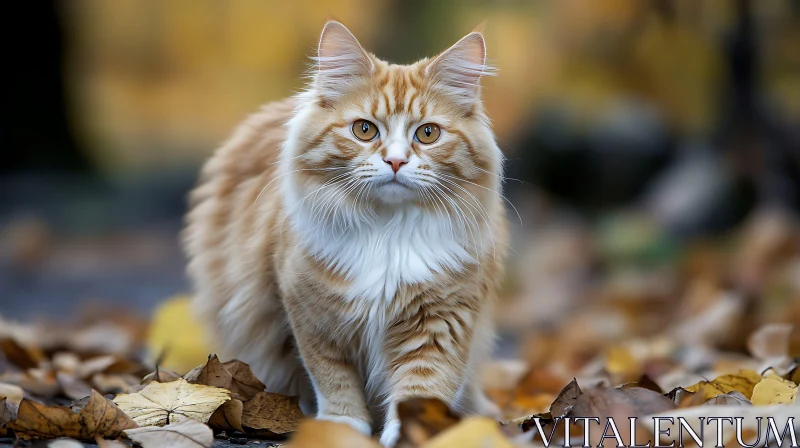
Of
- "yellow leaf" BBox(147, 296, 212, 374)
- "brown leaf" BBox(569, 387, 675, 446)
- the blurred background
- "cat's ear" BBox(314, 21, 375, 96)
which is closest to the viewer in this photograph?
"brown leaf" BBox(569, 387, 675, 446)

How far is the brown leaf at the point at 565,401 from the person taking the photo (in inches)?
89.8

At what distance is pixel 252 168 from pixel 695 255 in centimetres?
408

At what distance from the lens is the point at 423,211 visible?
257cm

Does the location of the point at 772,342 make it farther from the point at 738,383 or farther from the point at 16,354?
the point at 16,354

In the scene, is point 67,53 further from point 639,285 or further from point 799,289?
point 799,289

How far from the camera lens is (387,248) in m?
2.56

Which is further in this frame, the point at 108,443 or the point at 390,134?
the point at 390,134

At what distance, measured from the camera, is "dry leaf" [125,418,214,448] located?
6.93 feet

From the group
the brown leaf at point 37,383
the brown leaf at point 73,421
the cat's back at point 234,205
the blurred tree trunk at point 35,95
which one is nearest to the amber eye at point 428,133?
the cat's back at point 234,205

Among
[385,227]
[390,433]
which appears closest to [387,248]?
[385,227]

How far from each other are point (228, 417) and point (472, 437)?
2.93 ft

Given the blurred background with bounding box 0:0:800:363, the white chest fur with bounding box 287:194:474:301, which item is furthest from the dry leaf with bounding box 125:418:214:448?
the blurred background with bounding box 0:0:800:363

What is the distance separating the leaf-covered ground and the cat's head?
628 mm

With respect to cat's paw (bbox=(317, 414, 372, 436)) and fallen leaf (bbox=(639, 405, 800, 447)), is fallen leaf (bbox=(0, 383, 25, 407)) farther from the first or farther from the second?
fallen leaf (bbox=(639, 405, 800, 447))
